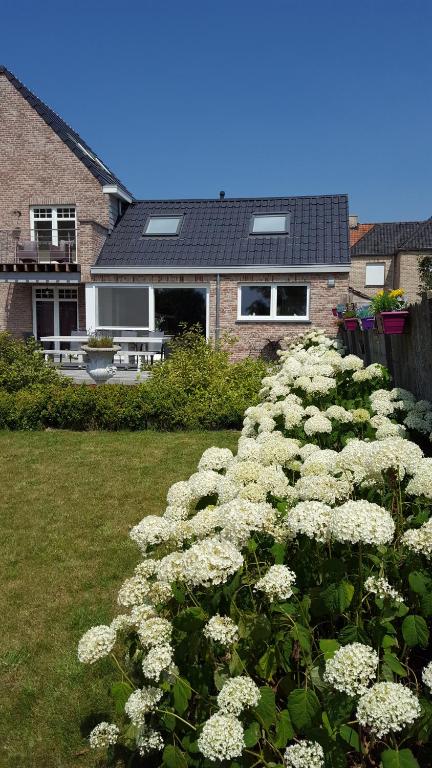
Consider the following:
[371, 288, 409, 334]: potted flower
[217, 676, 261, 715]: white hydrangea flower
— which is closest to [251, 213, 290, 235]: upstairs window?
[371, 288, 409, 334]: potted flower

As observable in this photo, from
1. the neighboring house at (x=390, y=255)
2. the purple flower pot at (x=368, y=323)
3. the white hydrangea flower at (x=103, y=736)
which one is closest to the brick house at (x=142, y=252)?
the purple flower pot at (x=368, y=323)

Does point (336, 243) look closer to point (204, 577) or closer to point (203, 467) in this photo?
point (203, 467)

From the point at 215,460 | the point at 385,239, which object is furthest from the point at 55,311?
the point at 385,239

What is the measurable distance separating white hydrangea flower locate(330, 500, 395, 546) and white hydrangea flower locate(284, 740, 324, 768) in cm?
65

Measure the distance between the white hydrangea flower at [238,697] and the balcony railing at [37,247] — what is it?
1826 cm

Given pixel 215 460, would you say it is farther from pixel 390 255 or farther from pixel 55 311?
pixel 390 255

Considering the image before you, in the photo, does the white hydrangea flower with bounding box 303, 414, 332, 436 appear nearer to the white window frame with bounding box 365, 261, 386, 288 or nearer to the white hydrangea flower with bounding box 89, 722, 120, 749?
the white hydrangea flower with bounding box 89, 722, 120, 749

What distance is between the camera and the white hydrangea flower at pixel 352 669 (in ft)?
5.29

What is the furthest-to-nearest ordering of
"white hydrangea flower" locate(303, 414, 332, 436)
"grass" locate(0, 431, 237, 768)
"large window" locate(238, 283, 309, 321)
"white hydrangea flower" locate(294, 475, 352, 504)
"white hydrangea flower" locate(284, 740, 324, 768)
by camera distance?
"large window" locate(238, 283, 309, 321) → "white hydrangea flower" locate(303, 414, 332, 436) → "grass" locate(0, 431, 237, 768) → "white hydrangea flower" locate(294, 475, 352, 504) → "white hydrangea flower" locate(284, 740, 324, 768)

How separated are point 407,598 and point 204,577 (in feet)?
2.68

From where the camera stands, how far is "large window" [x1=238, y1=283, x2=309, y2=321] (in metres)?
17.5

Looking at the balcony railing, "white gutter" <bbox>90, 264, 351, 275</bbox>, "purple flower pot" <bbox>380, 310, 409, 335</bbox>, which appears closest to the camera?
"purple flower pot" <bbox>380, 310, 409, 335</bbox>

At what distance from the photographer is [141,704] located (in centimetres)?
190

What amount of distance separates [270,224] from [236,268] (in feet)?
8.77
